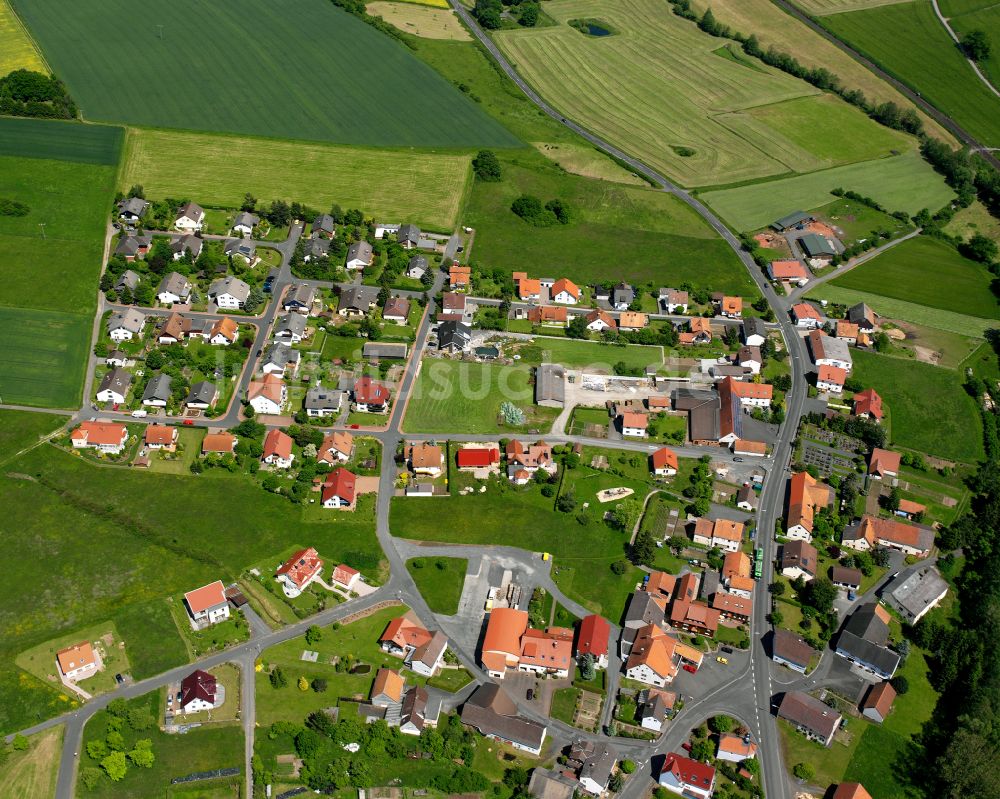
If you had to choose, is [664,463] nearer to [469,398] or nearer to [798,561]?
[798,561]

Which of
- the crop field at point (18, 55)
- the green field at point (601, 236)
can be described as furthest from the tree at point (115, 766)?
the crop field at point (18, 55)

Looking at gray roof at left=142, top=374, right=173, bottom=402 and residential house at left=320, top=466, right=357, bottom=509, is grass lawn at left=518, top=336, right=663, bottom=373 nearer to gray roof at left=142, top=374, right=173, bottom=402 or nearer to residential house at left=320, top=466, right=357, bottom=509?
residential house at left=320, top=466, right=357, bottom=509

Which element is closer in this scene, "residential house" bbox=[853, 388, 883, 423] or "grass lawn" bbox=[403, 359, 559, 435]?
"grass lawn" bbox=[403, 359, 559, 435]

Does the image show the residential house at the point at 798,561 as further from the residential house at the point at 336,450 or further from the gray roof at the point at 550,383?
the residential house at the point at 336,450

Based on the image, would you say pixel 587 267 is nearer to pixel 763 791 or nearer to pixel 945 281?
pixel 945 281

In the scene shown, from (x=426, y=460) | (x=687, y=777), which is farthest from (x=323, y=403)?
(x=687, y=777)

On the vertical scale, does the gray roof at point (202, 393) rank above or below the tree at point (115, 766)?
above

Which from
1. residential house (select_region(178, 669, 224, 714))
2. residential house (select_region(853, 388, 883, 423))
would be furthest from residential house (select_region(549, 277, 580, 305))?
residential house (select_region(178, 669, 224, 714))
